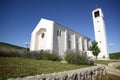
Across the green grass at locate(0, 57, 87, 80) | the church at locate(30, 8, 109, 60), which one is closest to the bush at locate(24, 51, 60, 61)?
the church at locate(30, 8, 109, 60)

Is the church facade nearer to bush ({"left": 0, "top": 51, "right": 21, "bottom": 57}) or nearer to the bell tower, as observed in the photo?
bush ({"left": 0, "top": 51, "right": 21, "bottom": 57})

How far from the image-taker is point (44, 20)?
26.0 metres

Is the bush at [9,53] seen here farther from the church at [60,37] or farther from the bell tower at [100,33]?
the bell tower at [100,33]

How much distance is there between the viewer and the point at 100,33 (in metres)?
35.7

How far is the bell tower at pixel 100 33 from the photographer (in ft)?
109

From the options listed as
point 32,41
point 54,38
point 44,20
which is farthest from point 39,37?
point 54,38

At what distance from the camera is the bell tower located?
109 feet

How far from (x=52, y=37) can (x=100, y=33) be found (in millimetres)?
22483

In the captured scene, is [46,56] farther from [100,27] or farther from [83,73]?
[100,27]

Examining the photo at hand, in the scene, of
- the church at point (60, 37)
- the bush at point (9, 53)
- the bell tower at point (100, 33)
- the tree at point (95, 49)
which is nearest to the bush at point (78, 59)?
the church at point (60, 37)

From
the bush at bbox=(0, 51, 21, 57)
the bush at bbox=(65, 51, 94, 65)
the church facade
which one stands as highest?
the church facade

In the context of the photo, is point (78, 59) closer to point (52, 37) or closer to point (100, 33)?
point (52, 37)

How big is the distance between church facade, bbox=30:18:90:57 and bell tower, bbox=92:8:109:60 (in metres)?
10.9

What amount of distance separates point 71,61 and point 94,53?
20.0 m
